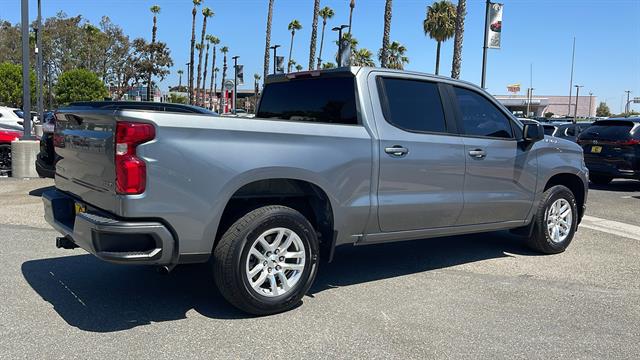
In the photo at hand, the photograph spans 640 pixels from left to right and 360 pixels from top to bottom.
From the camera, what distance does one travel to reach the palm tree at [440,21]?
4328cm

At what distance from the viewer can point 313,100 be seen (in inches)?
215

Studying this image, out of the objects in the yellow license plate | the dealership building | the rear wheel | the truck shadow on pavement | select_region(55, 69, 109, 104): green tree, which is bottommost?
the truck shadow on pavement

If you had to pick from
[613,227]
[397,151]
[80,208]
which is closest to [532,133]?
[397,151]

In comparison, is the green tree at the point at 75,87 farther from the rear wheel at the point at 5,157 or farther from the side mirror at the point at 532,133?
the side mirror at the point at 532,133

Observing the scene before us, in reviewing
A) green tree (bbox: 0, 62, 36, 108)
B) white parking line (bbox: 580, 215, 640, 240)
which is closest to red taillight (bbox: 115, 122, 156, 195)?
white parking line (bbox: 580, 215, 640, 240)

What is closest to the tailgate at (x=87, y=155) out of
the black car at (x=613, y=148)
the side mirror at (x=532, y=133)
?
the side mirror at (x=532, y=133)

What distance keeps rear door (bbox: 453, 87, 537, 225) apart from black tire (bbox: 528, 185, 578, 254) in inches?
11.6

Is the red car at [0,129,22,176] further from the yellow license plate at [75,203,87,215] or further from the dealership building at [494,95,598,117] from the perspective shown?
the dealership building at [494,95,598,117]

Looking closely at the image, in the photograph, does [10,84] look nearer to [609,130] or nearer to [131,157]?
[609,130]

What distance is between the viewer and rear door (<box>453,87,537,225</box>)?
18.6ft

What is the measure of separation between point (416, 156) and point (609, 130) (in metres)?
10.7

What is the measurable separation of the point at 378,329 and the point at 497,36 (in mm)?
16211

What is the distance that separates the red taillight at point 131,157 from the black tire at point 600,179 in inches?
522

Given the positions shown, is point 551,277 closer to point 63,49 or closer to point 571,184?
point 571,184
